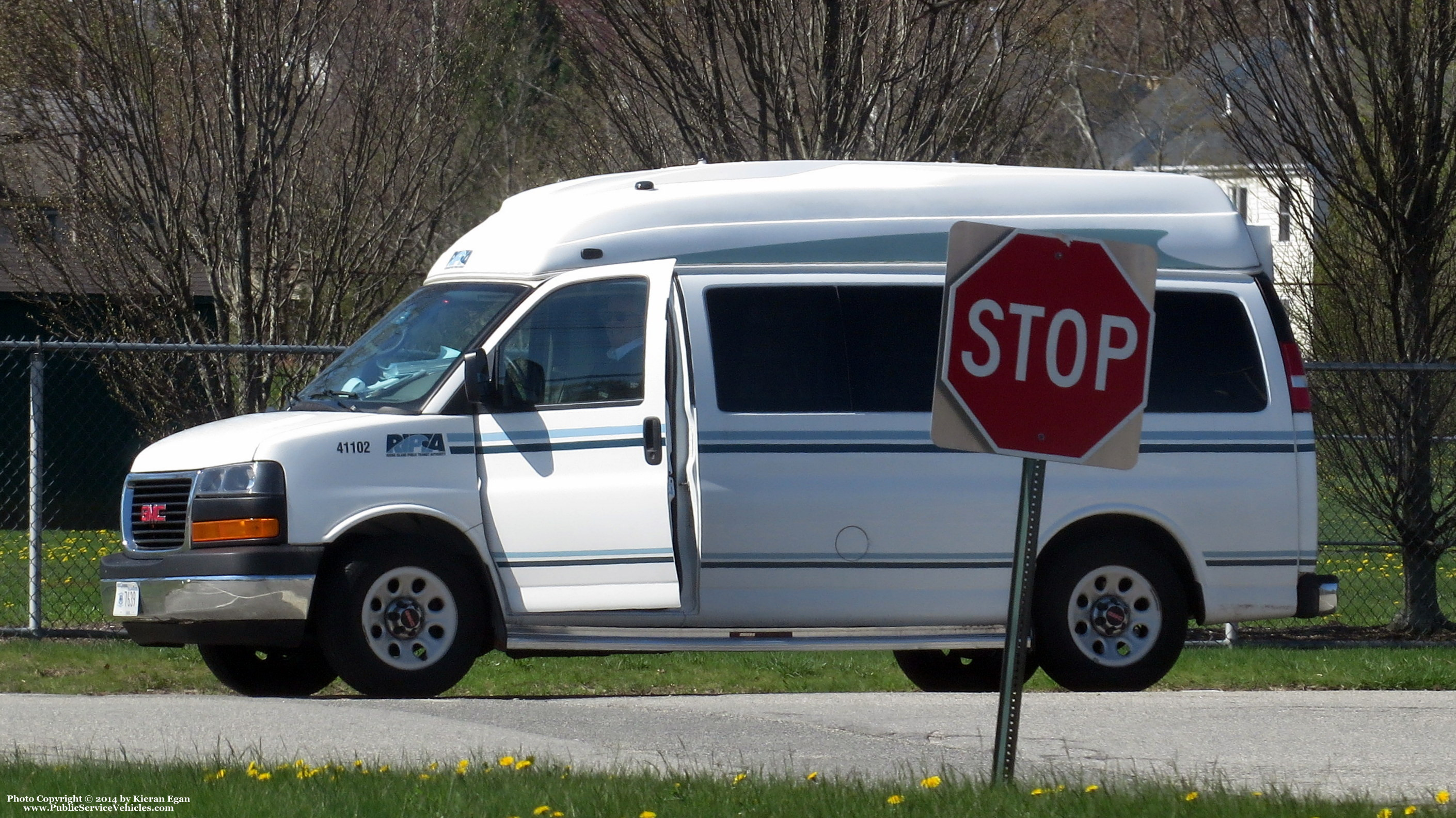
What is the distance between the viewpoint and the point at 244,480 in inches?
310

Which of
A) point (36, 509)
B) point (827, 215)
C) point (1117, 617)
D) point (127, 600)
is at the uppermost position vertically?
point (827, 215)

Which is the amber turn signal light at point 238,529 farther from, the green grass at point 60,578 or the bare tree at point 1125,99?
the bare tree at point 1125,99

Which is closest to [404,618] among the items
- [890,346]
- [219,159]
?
[890,346]

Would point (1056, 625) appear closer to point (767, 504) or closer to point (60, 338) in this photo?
point (767, 504)

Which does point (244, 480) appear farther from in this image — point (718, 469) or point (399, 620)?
point (718, 469)

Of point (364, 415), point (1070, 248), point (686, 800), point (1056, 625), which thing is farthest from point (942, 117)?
point (686, 800)

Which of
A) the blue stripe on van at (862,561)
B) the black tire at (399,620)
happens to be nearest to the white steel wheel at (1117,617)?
the blue stripe on van at (862,561)

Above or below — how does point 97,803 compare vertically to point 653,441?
below

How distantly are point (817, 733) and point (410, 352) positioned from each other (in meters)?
2.81

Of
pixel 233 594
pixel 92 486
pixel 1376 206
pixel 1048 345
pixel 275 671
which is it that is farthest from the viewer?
pixel 92 486

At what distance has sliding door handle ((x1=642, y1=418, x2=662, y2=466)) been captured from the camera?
26.2ft

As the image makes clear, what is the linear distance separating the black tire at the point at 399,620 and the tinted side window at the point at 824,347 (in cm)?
154

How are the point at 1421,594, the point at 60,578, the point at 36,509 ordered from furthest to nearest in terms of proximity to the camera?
the point at 60,578
the point at 1421,594
the point at 36,509

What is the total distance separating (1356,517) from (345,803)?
9.18 m
